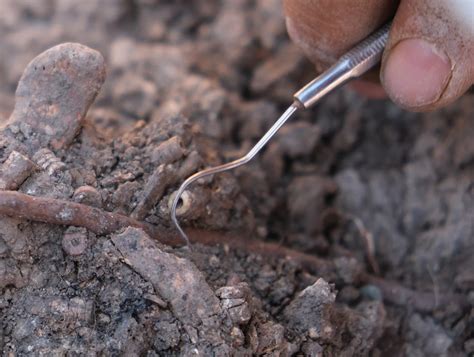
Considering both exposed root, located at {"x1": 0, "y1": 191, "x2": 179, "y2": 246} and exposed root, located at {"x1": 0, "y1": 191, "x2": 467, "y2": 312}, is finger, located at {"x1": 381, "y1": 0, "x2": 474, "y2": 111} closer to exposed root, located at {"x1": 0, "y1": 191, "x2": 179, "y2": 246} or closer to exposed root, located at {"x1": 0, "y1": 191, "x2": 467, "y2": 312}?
exposed root, located at {"x1": 0, "y1": 191, "x2": 467, "y2": 312}

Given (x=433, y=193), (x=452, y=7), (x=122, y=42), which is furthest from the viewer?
(x=122, y=42)

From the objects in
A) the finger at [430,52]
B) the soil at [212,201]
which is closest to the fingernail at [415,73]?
the finger at [430,52]

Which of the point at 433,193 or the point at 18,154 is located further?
the point at 433,193

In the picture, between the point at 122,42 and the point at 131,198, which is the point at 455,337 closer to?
the point at 131,198

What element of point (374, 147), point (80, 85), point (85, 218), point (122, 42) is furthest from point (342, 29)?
point (122, 42)

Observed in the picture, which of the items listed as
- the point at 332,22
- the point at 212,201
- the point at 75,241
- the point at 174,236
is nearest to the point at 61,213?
the point at 75,241

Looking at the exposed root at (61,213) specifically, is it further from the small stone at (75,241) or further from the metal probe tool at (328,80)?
the metal probe tool at (328,80)
